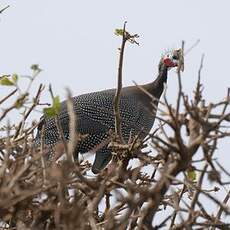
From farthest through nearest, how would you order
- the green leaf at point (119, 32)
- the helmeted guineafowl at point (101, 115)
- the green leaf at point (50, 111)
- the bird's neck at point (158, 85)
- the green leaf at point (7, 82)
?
1. the bird's neck at point (158, 85)
2. the helmeted guineafowl at point (101, 115)
3. the green leaf at point (119, 32)
4. the green leaf at point (7, 82)
5. the green leaf at point (50, 111)

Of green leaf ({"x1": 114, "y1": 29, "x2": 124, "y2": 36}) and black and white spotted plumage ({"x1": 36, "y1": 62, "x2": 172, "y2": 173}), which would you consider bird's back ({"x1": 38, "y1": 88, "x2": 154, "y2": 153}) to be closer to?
black and white spotted plumage ({"x1": 36, "y1": 62, "x2": 172, "y2": 173})

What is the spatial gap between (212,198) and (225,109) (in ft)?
0.96

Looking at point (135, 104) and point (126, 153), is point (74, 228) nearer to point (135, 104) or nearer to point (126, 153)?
point (126, 153)

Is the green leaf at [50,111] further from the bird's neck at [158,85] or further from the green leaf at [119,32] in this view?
the bird's neck at [158,85]

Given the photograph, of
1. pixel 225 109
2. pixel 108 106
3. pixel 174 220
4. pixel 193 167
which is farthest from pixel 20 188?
pixel 108 106

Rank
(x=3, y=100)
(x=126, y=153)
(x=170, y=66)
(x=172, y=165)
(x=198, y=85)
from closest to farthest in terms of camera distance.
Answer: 1. (x=172, y=165)
2. (x=198, y=85)
3. (x=3, y=100)
4. (x=126, y=153)
5. (x=170, y=66)

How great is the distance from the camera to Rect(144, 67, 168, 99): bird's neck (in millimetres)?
8438

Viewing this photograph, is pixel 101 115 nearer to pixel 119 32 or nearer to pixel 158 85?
pixel 158 85

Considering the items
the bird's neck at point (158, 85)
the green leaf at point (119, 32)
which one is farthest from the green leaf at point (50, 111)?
the bird's neck at point (158, 85)

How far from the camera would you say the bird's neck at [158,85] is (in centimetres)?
844

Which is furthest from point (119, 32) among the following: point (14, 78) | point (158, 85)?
point (158, 85)

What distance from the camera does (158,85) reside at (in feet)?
28.0

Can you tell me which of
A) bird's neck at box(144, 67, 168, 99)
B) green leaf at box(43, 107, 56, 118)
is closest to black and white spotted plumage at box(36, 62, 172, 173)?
bird's neck at box(144, 67, 168, 99)

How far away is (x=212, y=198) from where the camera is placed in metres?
2.12
